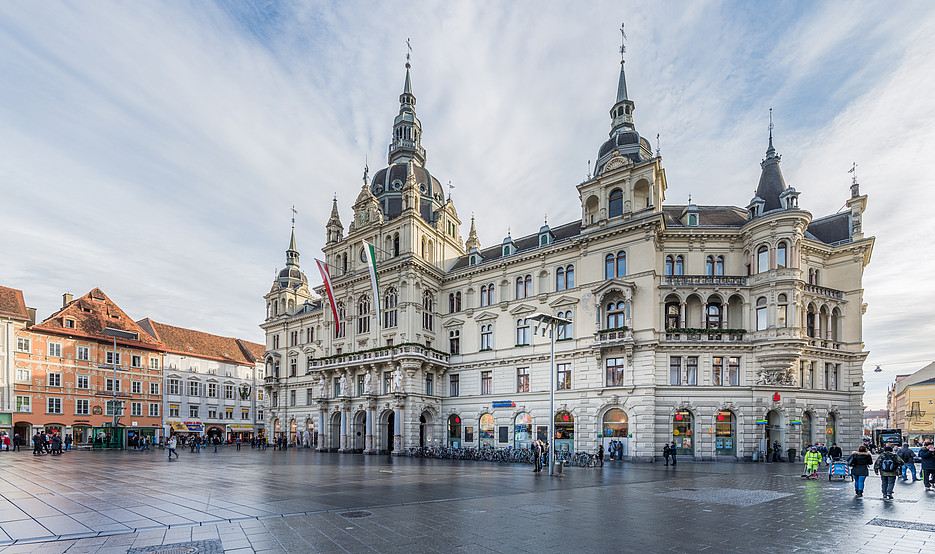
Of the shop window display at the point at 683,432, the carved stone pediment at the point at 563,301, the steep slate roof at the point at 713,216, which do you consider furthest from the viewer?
the carved stone pediment at the point at 563,301

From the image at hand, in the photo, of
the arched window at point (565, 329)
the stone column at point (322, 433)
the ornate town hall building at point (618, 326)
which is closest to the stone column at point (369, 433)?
the ornate town hall building at point (618, 326)

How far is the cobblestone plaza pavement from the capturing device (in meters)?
10.6

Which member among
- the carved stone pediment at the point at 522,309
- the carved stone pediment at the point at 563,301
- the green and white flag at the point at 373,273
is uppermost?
the green and white flag at the point at 373,273

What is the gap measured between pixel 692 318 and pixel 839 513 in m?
26.0

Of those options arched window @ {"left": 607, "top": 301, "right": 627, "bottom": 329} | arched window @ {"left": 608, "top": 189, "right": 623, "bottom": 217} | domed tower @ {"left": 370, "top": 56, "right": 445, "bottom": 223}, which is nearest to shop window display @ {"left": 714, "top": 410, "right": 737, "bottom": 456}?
arched window @ {"left": 607, "top": 301, "right": 627, "bottom": 329}

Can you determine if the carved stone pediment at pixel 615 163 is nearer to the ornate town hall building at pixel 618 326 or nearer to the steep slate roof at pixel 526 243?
the ornate town hall building at pixel 618 326

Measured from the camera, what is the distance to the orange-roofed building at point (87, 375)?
56156 millimetres

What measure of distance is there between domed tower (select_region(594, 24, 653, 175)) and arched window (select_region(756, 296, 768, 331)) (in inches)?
576

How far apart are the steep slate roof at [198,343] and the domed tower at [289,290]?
625 inches

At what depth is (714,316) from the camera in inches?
1544

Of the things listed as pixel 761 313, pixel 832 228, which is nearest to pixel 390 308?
pixel 761 313

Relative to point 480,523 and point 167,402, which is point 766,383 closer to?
point 480,523

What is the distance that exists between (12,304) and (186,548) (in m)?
63.8

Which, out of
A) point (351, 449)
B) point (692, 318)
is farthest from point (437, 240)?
point (692, 318)
